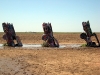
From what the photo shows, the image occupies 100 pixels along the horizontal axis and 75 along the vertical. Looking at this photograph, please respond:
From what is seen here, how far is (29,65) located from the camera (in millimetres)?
14023

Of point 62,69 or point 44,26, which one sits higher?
point 44,26

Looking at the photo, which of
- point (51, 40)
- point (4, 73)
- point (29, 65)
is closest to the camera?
point (4, 73)

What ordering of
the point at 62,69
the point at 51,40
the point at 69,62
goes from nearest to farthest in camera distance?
the point at 62,69, the point at 69,62, the point at 51,40

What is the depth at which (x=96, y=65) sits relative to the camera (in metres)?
14.2

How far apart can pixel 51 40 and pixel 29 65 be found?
43.3ft

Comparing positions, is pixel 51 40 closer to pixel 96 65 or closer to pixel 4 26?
pixel 4 26

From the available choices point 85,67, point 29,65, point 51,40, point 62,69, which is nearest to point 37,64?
point 29,65

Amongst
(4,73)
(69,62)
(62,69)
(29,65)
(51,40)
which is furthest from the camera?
(51,40)

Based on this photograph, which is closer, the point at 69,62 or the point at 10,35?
the point at 69,62

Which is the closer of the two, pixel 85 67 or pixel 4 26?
pixel 85 67

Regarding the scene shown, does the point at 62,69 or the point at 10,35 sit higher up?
the point at 10,35

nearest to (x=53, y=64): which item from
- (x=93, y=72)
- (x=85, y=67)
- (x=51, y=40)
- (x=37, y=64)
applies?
(x=37, y=64)

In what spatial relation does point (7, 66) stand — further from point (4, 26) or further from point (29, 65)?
point (4, 26)

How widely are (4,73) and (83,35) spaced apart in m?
17.4
